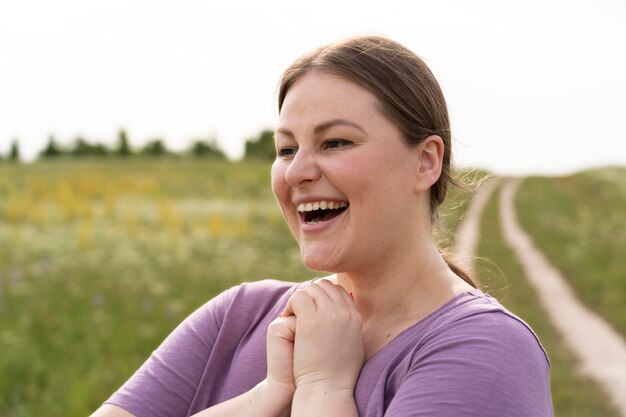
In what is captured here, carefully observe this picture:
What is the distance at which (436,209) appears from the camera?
6.33ft

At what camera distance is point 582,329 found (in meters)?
7.96

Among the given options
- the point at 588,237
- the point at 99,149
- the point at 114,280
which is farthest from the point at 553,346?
the point at 99,149

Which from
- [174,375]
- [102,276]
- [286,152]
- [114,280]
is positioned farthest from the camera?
[102,276]

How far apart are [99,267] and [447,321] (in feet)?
23.3

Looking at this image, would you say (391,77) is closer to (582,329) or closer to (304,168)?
(304,168)

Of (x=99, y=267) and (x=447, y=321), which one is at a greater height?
(x=447, y=321)

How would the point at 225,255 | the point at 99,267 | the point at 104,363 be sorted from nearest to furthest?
the point at 104,363 < the point at 99,267 < the point at 225,255

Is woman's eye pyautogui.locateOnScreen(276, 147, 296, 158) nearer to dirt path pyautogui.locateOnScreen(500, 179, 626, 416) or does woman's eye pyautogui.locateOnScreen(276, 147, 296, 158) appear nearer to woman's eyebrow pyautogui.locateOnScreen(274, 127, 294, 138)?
woman's eyebrow pyautogui.locateOnScreen(274, 127, 294, 138)

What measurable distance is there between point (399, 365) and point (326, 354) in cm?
15

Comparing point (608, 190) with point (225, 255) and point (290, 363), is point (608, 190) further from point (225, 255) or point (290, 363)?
point (290, 363)

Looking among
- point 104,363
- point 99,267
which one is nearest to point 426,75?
point 104,363

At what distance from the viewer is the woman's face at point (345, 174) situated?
165 centimetres

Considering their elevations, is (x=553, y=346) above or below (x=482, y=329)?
below

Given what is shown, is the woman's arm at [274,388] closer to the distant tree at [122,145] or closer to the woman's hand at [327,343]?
the woman's hand at [327,343]
